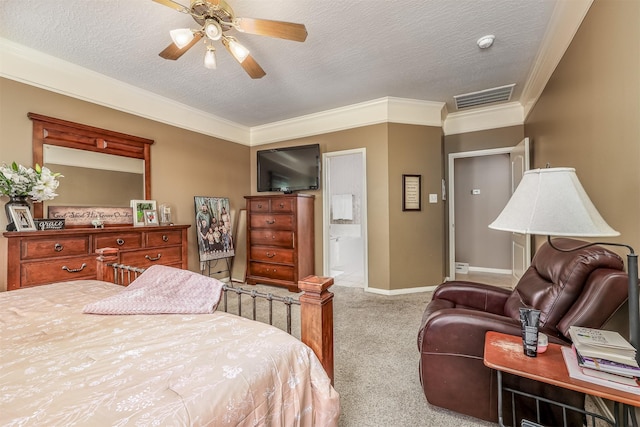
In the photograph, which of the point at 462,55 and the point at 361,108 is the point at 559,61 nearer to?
the point at 462,55

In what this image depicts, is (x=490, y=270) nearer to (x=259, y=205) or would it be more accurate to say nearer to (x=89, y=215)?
(x=259, y=205)

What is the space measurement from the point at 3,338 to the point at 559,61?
13.3 feet

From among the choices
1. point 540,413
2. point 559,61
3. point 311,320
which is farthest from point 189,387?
point 559,61

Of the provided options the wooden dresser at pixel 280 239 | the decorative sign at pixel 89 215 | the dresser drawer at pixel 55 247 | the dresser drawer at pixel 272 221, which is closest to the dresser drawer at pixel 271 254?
the wooden dresser at pixel 280 239

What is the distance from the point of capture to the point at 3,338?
1031 millimetres

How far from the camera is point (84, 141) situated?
297 cm

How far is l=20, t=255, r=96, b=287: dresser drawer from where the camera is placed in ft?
7.37

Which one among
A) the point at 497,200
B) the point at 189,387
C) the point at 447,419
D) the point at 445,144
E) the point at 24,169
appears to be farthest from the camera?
the point at 497,200

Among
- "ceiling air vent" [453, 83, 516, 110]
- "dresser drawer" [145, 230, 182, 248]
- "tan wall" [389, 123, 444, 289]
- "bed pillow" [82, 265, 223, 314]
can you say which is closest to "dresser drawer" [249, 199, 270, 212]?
"dresser drawer" [145, 230, 182, 248]

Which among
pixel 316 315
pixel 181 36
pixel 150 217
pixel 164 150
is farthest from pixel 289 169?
pixel 316 315

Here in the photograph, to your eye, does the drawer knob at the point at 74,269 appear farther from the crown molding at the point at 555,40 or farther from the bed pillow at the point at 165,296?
the crown molding at the point at 555,40

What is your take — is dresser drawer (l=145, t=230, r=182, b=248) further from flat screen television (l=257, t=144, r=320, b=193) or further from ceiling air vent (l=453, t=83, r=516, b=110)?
ceiling air vent (l=453, t=83, r=516, b=110)

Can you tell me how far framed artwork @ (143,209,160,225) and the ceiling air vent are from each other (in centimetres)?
419

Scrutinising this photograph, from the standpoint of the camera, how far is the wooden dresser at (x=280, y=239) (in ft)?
13.1
